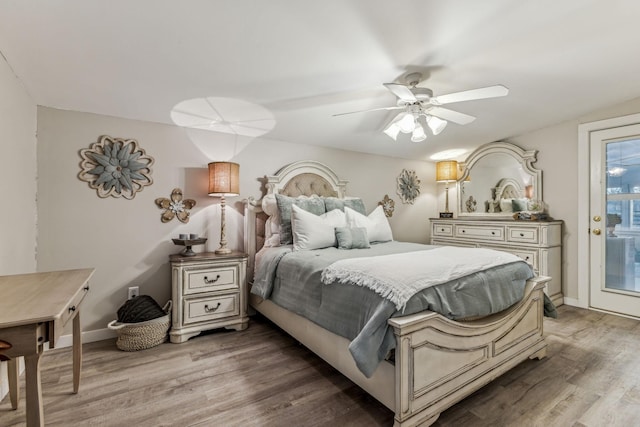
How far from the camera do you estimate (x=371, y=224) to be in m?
3.19

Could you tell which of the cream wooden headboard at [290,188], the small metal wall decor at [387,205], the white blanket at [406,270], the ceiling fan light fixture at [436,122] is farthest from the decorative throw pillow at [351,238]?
the small metal wall decor at [387,205]

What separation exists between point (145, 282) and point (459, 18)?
3294 millimetres

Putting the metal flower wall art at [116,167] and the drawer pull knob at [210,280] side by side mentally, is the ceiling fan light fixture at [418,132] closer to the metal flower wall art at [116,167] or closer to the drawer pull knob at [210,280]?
the drawer pull knob at [210,280]

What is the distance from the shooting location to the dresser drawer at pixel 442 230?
4.43m

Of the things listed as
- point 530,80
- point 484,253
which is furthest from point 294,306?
point 530,80

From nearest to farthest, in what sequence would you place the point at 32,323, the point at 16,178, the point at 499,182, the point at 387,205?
1. the point at 32,323
2. the point at 16,178
3. the point at 499,182
4. the point at 387,205

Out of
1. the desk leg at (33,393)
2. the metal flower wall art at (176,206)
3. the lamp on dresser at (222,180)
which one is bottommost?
the desk leg at (33,393)

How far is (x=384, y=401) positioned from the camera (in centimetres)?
158

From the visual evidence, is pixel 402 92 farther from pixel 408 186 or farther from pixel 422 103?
pixel 408 186

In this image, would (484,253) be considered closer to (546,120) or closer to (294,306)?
(294,306)

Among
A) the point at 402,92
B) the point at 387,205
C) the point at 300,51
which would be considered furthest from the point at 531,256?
the point at 300,51

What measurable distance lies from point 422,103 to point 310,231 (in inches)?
56.7

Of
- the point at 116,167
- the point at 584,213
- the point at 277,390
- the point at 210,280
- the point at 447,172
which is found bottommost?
the point at 277,390

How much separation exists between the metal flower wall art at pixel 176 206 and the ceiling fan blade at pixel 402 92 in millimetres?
2172
